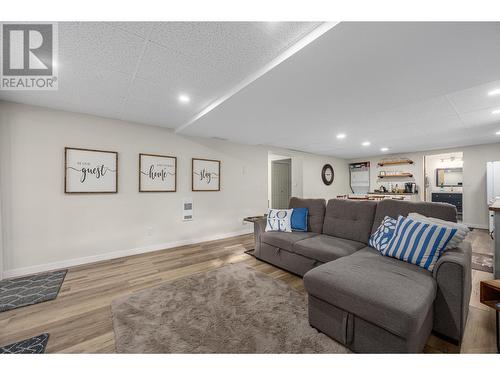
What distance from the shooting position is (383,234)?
195 cm

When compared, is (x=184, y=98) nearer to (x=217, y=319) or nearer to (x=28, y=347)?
(x=217, y=319)

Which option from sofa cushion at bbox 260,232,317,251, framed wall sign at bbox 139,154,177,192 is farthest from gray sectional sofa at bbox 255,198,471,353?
framed wall sign at bbox 139,154,177,192

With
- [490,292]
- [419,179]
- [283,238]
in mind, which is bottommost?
[490,292]

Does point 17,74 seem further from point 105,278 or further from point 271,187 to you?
point 271,187

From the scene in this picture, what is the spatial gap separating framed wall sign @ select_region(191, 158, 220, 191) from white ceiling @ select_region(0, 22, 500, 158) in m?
0.90

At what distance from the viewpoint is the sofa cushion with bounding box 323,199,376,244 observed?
2340 mm

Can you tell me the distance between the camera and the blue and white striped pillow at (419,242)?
1.52 m

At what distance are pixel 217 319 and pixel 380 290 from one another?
126 centimetres

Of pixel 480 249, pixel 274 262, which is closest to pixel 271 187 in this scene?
pixel 274 262

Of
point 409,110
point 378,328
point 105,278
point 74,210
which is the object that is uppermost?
point 409,110

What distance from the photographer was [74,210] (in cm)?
284

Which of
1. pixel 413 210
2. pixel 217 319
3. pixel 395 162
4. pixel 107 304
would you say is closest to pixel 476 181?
pixel 395 162

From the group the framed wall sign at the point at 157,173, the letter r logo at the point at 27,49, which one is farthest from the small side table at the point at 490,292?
the framed wall sign at the point at 157,173
